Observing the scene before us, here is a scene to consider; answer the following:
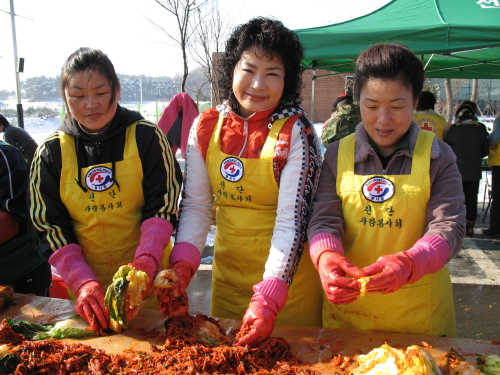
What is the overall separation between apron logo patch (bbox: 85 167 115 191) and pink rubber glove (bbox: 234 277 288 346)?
3.07 ft

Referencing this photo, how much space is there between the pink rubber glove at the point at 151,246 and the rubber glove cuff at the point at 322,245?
721 millimetres

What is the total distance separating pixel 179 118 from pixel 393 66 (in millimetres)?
4542

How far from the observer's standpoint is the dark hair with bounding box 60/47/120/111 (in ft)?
6.56

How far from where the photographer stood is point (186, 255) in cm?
195

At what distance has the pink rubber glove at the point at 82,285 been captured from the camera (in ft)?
6.09

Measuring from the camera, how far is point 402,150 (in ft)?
6.01

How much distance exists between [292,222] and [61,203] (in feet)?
3.87

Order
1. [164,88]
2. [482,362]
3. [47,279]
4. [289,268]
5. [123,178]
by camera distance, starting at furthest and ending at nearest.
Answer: [164,88] → [47,279] → [123,178] → [289,268] → [482,362]

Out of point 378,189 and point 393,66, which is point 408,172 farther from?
point 393,66

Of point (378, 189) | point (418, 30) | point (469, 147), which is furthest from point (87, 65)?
point (469, 147)

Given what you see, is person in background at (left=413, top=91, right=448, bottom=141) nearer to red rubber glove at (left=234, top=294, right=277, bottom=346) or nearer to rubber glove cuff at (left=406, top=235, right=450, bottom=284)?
rubber glove cuff at (left=406, top=235, right=450, bottom=284)

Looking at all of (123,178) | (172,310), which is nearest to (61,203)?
(123,178)

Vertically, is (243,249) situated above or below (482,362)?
above

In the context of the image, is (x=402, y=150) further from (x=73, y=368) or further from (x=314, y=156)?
(x=73, y=368)
